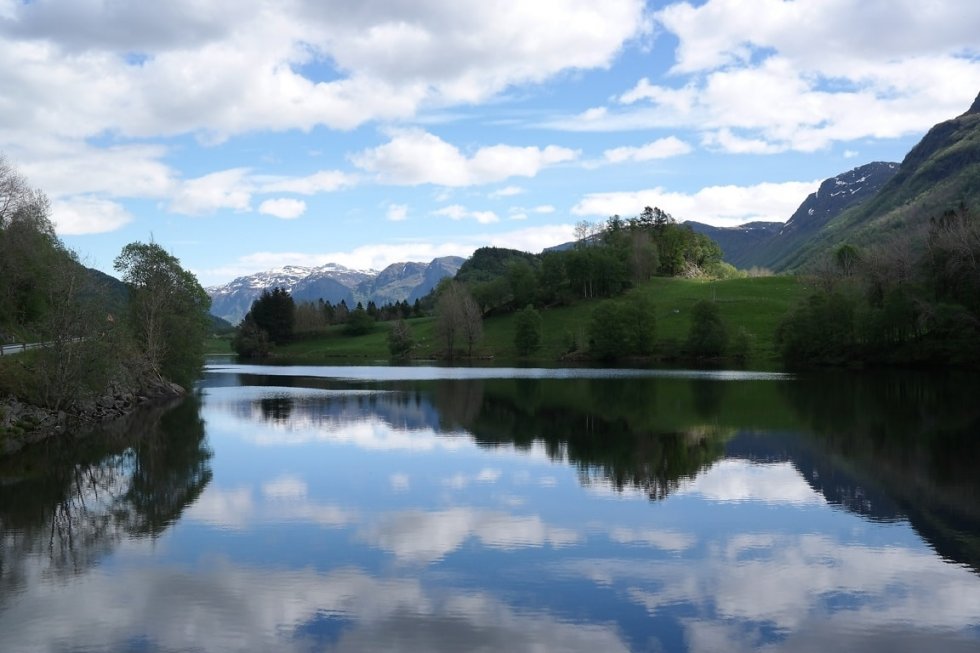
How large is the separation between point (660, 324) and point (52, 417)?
97.5 meters

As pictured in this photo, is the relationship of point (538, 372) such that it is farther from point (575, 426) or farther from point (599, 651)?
point (599, 651)

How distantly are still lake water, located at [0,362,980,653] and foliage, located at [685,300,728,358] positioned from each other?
69.2m

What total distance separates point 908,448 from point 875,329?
6356 centimetres

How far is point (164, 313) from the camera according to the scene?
221ft

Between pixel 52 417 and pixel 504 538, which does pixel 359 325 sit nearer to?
pixel 52 417

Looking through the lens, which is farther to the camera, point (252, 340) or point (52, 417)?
point (252, 340)

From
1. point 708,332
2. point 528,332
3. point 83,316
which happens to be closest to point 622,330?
point 708,332

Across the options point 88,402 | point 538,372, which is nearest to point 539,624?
point 88,402

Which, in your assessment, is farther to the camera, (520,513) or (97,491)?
(97,491)

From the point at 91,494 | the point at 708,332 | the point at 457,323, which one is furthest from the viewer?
the point at 457,323

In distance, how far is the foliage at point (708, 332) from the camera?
11019 cm

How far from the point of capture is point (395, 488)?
26.5 meters

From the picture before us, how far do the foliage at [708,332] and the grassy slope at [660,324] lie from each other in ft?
16.3

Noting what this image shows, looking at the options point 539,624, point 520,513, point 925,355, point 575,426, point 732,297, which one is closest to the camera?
point 539,624
